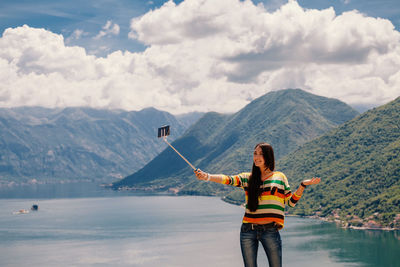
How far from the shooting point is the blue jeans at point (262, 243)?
8.59 metres

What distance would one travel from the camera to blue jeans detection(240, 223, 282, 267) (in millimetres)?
8586

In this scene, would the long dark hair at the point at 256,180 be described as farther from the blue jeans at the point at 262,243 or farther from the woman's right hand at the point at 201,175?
the woman's right hand at the point at 201,175

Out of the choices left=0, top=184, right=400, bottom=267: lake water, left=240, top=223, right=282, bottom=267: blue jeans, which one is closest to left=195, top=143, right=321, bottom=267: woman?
left=240, top=223, right=282, bottom=267: blue jeans

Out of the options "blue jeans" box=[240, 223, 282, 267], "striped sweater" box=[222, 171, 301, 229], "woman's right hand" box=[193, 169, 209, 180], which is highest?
"woman's right hand" box=[193, 169, 209, 180]

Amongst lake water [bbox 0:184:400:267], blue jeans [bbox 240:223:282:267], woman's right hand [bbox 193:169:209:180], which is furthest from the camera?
lake water [bbox 0:184:400:267]

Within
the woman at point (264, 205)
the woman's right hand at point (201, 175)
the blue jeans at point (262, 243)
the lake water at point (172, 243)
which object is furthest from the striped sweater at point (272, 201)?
the lake water at point (172, 243)

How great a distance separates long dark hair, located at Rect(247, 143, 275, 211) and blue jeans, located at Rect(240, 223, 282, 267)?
15.9 inches

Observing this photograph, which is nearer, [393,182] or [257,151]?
[257,151]

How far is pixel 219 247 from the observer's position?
123 meters

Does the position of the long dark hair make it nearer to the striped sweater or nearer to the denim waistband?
the striped sweater

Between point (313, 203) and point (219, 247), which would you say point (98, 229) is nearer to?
point (219, 247)

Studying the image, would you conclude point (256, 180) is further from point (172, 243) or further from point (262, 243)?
point (172, 243)

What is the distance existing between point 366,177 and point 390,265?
92.7m

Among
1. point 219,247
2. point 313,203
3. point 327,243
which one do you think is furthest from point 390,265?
point 313,203
